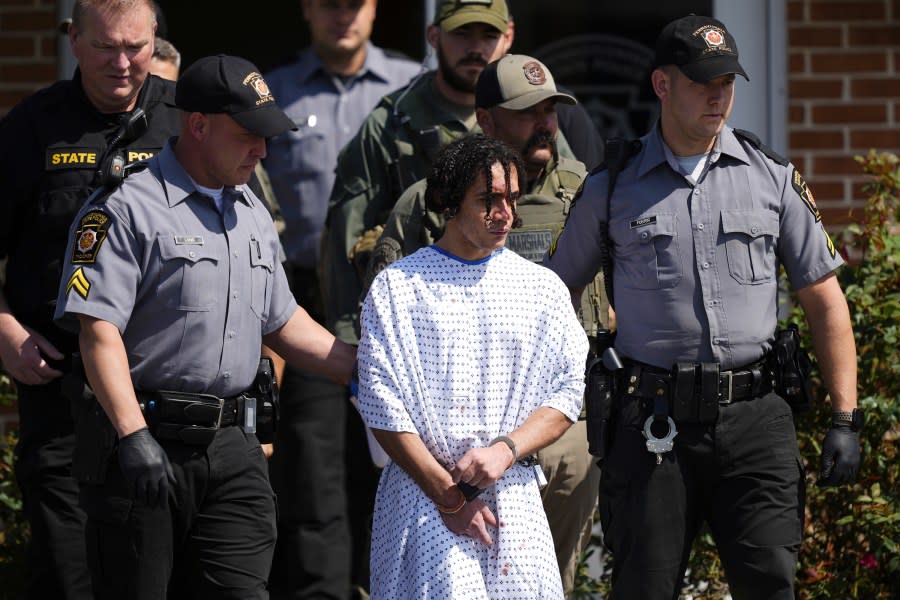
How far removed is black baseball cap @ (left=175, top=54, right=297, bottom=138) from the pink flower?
258 cm

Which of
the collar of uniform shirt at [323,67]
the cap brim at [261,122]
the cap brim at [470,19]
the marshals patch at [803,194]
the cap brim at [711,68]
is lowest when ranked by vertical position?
the marshals patch at [803,194]

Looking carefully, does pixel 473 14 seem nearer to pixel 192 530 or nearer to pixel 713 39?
pixel 713 39

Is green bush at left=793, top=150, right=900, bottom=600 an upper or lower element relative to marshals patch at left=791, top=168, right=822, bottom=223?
lower

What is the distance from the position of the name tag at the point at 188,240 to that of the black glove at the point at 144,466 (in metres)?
0.52

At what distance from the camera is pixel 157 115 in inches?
203

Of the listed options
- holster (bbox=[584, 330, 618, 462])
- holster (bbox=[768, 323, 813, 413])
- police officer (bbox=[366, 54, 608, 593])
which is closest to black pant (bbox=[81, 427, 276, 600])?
holster (bbox=[584, 330, 618, 462])

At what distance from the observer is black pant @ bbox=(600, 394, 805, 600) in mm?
4672

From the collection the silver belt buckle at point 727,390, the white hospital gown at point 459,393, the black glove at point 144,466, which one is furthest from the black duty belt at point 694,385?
the black glove at point 144,466

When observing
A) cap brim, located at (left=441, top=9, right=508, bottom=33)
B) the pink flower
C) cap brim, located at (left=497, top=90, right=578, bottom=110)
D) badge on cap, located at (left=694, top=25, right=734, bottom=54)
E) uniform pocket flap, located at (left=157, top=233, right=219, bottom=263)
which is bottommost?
the pink flower

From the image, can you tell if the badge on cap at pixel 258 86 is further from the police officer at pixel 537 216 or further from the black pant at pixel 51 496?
the black pant at pixel 51 496

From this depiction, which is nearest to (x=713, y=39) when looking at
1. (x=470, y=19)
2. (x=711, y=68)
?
(x=711, y=68)

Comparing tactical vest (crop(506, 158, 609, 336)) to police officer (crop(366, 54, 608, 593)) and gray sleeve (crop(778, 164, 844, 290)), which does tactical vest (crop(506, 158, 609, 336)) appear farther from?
gray sleeve (crop(778, 164, 844, 290))

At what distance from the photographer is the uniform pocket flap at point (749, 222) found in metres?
4.74

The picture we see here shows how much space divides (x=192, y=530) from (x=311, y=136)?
2579 mm
